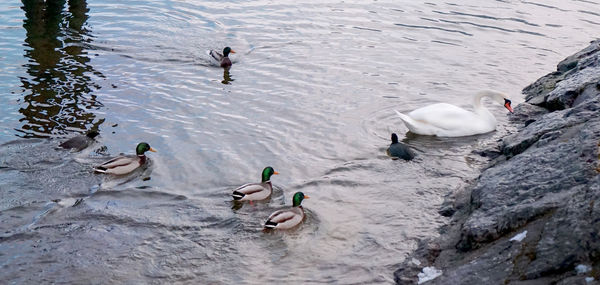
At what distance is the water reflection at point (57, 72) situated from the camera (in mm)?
10842

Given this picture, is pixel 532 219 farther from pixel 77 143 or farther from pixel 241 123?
pixel 77 143

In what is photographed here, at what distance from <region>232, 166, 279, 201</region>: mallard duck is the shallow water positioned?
5.4 inches

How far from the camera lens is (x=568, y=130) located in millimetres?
7617

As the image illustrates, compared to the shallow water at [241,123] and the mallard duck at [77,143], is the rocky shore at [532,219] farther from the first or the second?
the mallard duck at [77,143]

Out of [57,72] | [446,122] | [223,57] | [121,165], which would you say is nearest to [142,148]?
[121,165]

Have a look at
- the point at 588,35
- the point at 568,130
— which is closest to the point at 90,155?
the point at 568,130

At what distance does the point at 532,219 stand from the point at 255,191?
3.64 m

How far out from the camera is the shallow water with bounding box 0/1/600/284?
23.9ft

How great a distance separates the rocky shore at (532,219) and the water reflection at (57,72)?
6.29m

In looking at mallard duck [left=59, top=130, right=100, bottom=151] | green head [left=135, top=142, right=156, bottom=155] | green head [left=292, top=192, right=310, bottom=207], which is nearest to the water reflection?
mallard duck [left=59, top=130, right=100, bottom=151]

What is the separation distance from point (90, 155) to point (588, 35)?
13.3 meters

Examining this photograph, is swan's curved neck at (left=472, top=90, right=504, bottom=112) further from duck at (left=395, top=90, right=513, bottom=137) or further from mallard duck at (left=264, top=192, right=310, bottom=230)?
mallard duck at (left=264, top=192, right=310, bottom=230)

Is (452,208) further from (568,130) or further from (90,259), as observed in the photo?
(90,259)

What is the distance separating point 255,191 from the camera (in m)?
8.52
